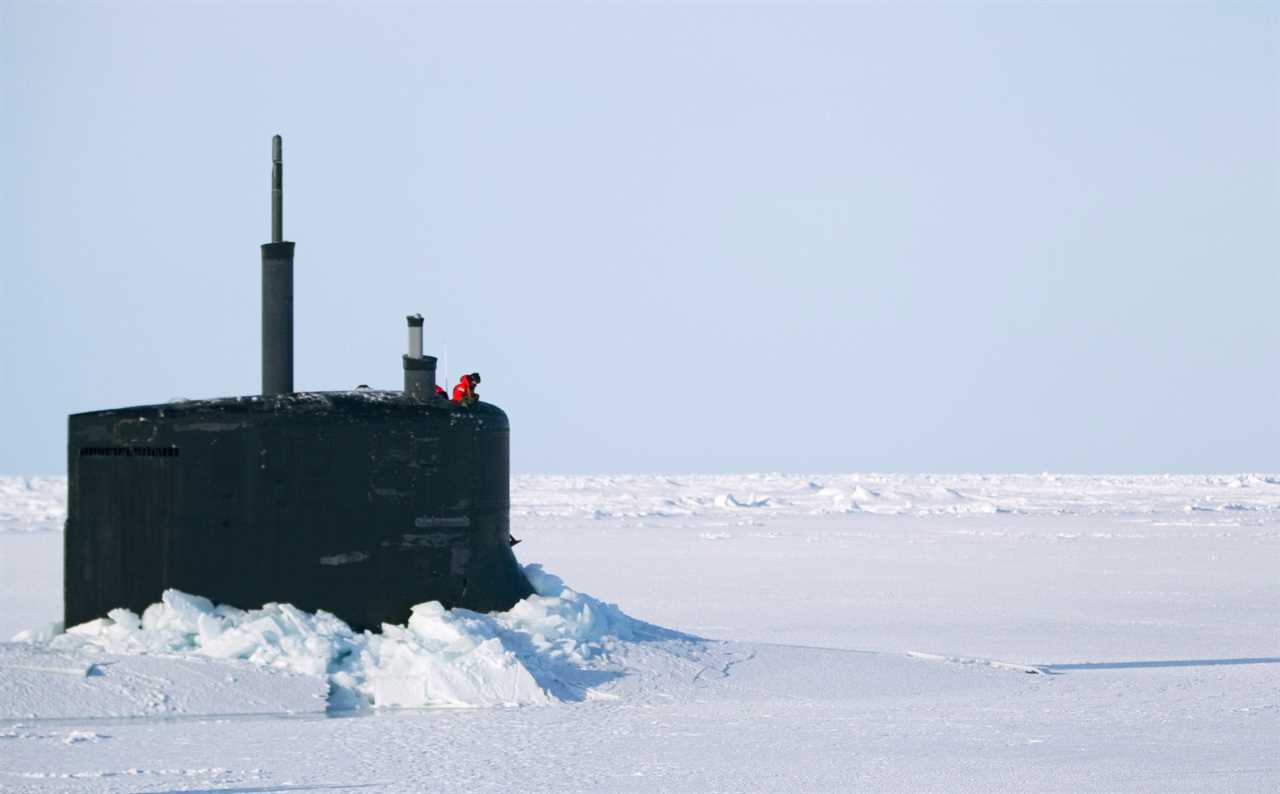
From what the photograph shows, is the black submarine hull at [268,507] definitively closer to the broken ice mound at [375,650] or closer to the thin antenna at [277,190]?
the broken ice mound at [375,650]

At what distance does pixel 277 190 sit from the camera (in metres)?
11.7

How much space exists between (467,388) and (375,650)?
1945mm

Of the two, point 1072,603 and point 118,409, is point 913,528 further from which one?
point 118,409

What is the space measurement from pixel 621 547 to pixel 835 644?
1503 centimetres

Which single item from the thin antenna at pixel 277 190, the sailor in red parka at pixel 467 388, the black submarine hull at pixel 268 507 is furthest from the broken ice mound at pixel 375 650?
the thin antenna at pixel 277 190

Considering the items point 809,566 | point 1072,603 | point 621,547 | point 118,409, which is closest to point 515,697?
point 118,409

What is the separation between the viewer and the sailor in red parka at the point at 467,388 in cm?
1134

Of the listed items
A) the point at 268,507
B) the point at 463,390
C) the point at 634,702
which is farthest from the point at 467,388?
the point at 634,702

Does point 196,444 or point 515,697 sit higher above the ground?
point 196,444

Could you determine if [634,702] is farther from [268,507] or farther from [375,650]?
[268,507]

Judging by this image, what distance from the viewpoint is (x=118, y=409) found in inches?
424

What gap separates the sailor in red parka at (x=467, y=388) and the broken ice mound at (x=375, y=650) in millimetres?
1491

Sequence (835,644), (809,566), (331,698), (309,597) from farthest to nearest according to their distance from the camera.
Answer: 1. (809,566)
2. (835,644)
3. (309,597)
4. (331,698)

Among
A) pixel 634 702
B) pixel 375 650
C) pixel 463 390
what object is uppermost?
pixel 463 390
